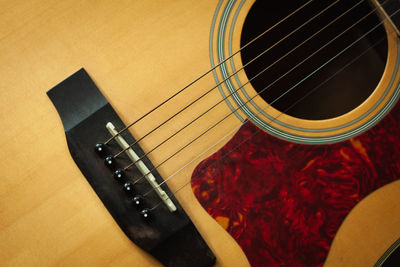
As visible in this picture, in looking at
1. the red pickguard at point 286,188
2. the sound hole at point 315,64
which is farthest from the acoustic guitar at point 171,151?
the sound hole at point 315,64

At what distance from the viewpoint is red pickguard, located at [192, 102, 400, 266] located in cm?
81

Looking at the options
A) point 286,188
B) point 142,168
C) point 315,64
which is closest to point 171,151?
point 142,168

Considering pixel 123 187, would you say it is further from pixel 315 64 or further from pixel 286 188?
pixel 315 64

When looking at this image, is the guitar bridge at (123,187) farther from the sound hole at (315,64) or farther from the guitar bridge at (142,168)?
the sound hole at (315,64)

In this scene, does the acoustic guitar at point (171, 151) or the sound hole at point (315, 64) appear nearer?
the acoustic guitar at point (171, 151)

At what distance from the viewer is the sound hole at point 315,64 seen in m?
1.13

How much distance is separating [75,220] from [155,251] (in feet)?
0.65

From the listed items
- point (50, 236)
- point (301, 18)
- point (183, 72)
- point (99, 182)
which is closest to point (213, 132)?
point (183, 72)

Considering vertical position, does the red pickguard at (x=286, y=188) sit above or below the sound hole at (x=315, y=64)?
below

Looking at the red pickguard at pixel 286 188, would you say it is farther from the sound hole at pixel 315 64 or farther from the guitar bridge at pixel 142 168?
the sound hole at pixel 315 64

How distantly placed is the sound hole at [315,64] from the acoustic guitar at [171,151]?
26cm

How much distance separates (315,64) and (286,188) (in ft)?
1.85

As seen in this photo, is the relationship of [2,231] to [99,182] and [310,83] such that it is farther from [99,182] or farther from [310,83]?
[310,83]

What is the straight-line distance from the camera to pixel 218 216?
800mm
